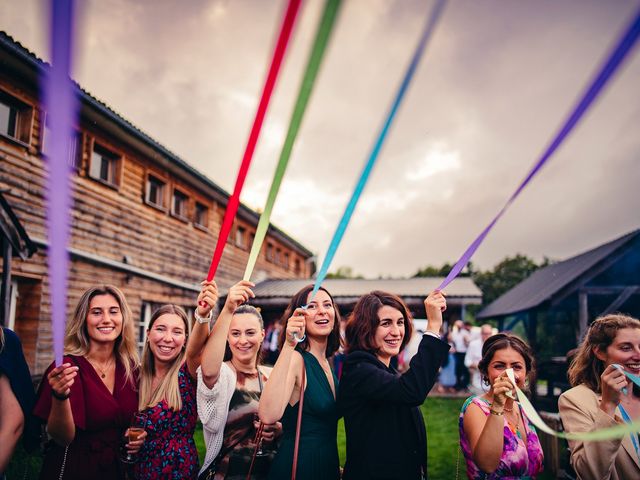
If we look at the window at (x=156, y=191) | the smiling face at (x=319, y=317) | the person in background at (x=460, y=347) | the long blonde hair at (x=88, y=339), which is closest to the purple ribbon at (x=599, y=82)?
the smiling face at (x=319, y=317)

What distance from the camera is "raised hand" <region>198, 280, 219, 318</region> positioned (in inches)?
81.3

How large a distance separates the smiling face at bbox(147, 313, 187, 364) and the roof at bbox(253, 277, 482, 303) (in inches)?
520

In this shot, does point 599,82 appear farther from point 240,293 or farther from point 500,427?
point 500,427

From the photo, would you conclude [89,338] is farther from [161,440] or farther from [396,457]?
[396,457]

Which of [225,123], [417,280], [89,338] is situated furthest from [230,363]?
[417,280]

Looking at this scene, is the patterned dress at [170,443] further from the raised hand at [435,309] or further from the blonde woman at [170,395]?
the raised hand at [435,309]

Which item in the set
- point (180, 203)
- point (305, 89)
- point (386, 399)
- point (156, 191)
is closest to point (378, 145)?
point (305, 89)

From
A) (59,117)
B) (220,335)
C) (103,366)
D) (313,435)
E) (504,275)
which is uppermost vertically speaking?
(504,275)

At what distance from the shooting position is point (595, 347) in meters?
2.69

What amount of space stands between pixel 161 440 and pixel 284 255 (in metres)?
23.0

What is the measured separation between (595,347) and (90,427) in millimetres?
3046

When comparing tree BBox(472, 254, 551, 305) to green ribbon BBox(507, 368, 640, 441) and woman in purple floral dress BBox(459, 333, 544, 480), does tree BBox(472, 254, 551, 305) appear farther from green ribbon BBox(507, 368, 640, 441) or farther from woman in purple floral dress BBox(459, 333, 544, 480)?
green ribbon BBox(507, 368, 640, 441)

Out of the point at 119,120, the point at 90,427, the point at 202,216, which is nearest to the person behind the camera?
the point at 90,427

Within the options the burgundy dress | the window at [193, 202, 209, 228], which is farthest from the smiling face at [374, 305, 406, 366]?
the window at [193, 202, 209, 228]
